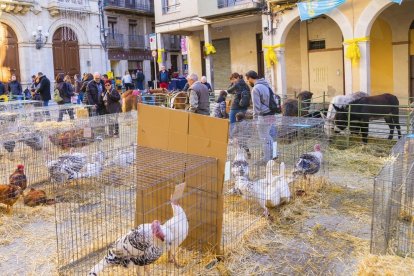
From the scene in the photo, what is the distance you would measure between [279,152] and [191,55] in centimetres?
1500

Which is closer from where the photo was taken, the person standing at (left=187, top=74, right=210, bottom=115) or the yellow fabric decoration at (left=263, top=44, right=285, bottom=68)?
the person standing at (left=187, top=74, right=210, bottom=115)

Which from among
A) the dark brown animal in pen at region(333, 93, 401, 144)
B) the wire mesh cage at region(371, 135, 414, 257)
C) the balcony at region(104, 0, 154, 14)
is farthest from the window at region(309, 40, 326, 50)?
the balcony at region(104, 0, 154, 14)

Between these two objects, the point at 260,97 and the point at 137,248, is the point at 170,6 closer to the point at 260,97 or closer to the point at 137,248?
the point at 260,97

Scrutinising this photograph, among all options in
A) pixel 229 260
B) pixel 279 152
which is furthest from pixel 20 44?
pixel 229 260

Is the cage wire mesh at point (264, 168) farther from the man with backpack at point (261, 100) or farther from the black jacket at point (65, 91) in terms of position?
the black jacket at point (65, 91)

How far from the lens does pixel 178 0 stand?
61.5 ft

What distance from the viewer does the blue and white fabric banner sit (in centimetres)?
1238

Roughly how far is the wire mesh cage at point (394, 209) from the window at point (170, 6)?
15.4 m

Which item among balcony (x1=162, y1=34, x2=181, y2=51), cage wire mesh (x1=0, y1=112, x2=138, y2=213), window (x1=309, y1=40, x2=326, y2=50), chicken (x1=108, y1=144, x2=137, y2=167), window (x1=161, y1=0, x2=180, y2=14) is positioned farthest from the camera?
balcony (x1=162, y1=34, x2=181, y2=51)

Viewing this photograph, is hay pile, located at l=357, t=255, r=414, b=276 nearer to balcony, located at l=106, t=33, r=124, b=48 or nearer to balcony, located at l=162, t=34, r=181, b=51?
balcony, located at l=106, t=33, r=124, b=48

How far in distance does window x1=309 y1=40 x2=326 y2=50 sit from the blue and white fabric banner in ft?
11.5

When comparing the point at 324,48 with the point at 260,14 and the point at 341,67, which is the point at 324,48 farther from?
the point at 260,14

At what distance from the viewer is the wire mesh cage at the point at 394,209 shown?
4.02 meters

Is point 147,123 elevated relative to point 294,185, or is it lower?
elevated
